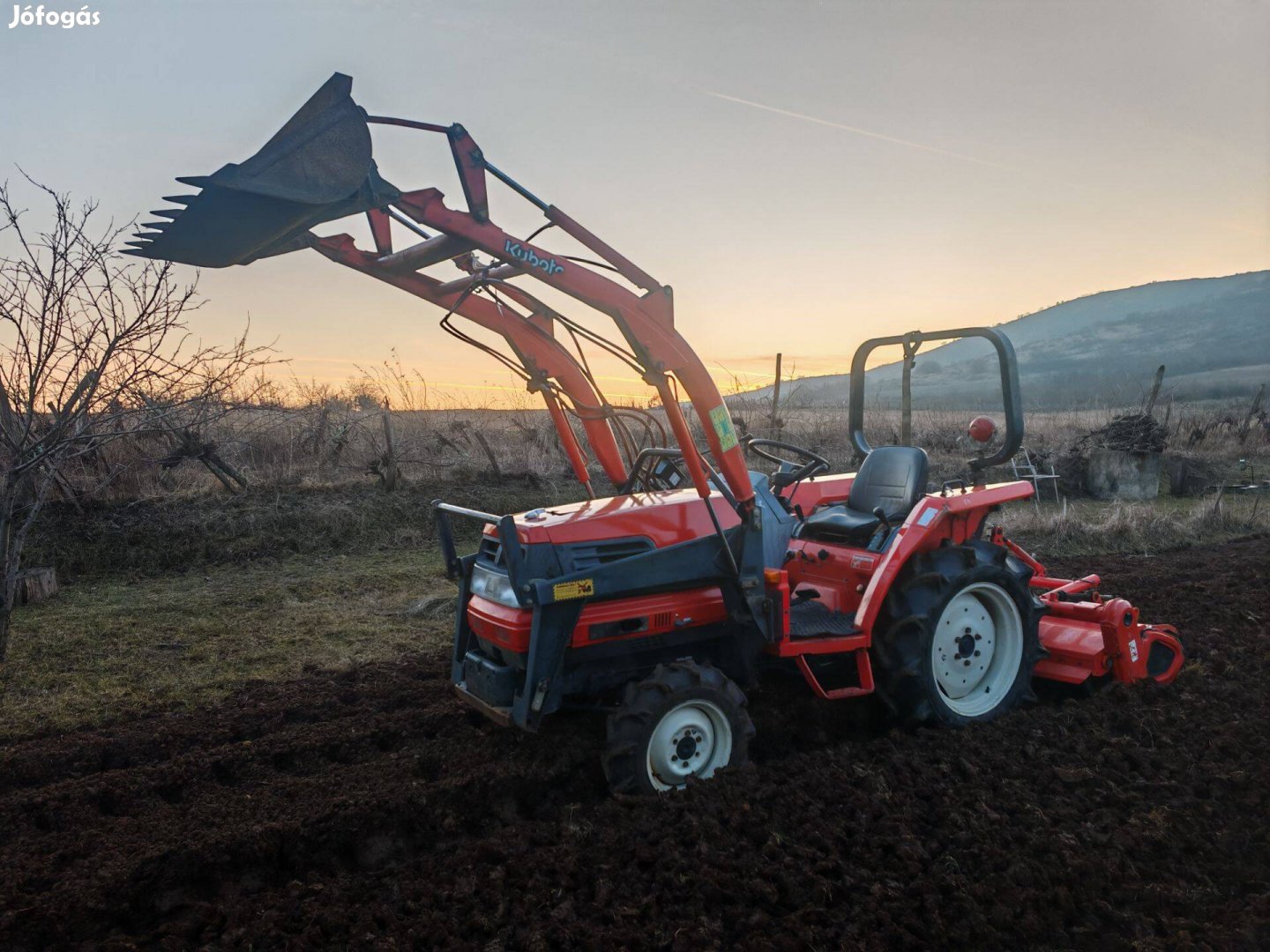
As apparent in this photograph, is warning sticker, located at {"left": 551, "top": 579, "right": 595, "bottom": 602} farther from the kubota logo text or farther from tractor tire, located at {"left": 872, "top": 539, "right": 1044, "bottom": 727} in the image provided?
tractor tire, located at {"left": 872, "top": 539, "right": 1044, "bottom": 727}

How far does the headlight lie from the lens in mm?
3990

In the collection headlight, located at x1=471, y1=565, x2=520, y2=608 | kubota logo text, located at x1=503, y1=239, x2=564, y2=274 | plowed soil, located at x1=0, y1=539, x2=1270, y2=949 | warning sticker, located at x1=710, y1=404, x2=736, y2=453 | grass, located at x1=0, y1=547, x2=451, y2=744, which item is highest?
kubota logo text, located at x1=503, y1=239, x2=564, y2=274

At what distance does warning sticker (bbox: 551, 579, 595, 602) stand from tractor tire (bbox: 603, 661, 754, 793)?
44 cm

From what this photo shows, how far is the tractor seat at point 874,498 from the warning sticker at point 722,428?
4.13 ft

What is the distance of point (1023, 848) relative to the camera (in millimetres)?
3340

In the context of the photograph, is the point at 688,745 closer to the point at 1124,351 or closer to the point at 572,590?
the point at 572,590

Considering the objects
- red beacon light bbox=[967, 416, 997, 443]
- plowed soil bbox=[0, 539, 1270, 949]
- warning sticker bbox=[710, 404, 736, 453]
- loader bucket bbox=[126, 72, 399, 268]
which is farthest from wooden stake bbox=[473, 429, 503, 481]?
loader bucket bbox=[126, 72, 399, 268]

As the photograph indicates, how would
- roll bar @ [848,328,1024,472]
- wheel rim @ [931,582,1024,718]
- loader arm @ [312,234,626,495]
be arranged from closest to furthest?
loader arm @ [312,234,626,495] → roll bar @ [848,328,1024,472] → wheel rim @ [931,582,1024,718]

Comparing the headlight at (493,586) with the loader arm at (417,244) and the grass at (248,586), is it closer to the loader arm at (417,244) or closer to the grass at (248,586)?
the loader arm at (417,244)

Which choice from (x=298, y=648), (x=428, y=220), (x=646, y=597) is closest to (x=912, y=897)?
(x=646, y=597)

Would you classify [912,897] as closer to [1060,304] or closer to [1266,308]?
[1266,308]

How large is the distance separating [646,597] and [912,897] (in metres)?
1.64

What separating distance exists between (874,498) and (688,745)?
2.03 meters

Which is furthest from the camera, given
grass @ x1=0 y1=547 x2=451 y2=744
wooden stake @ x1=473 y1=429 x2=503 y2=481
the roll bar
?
wooden stake @ x1=473 y1=429 x2=503 y2=481
